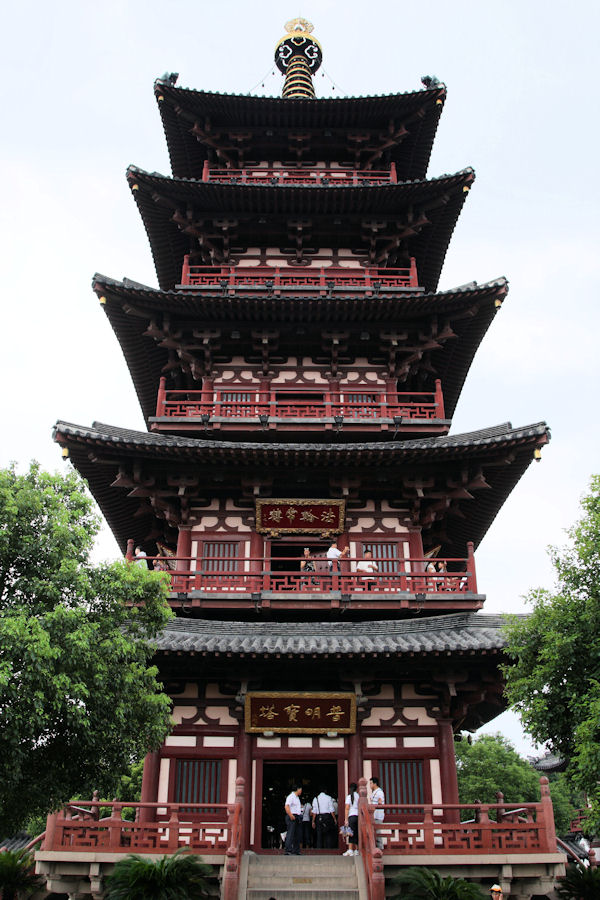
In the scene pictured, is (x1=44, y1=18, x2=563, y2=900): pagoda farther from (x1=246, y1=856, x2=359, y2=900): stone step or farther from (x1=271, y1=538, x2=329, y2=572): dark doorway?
(x1=246, y1=856, x2=359, y2=900): stone step

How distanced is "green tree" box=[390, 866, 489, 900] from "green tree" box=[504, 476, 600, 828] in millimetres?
2500

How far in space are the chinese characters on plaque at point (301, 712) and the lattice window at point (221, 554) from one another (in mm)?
3601

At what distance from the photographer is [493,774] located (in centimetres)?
4375

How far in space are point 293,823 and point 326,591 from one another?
16.4 feet

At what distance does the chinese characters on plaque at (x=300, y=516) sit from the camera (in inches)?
763

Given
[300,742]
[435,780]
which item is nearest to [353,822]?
[300,742]

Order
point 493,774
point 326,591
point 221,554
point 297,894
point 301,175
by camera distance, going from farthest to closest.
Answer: point 493,774 → point 301,175 → point 221,554 → point 326,591 → point 297,894

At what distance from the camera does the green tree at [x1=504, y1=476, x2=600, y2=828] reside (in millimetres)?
12578

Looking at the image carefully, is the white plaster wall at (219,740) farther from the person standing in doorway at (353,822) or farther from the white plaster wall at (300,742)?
the person standing in doorway at (353,822)

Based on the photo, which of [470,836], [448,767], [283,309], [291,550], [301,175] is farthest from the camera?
[301,175]

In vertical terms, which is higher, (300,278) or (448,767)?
Result: (300,278)

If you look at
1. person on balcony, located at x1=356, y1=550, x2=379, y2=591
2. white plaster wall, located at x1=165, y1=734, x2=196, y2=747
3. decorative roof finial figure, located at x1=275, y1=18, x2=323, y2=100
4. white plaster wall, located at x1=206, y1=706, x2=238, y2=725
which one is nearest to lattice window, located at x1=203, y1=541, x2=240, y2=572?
person on balcony, located at x1=356, y1=550, x2=379, y2=591

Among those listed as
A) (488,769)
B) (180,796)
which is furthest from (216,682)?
(488,769)

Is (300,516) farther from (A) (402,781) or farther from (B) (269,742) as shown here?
(A) (402,781)
